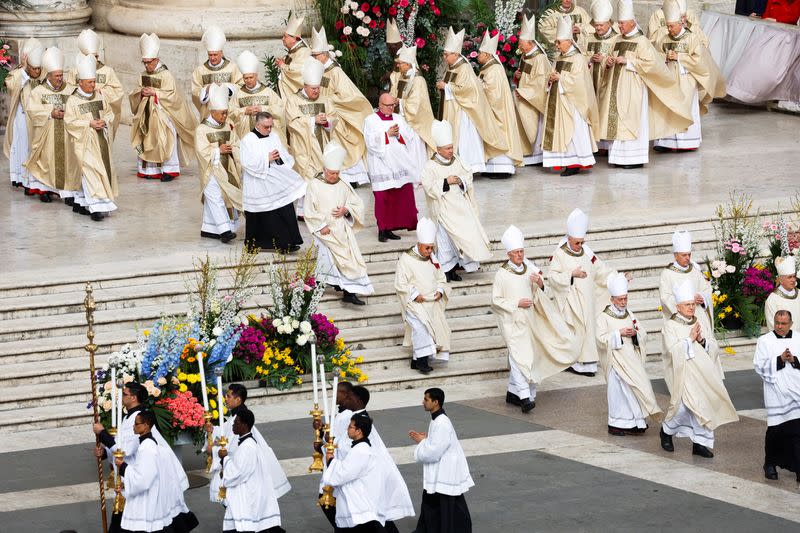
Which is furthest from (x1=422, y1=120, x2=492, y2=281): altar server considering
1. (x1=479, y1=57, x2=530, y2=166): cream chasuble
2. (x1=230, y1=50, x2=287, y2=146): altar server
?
(x1=479, y1=57, x2=530, y2=166): cream chasuble

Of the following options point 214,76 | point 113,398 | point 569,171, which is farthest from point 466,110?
point 113,398

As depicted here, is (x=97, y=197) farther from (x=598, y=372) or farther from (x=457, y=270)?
(x=598, y=372)

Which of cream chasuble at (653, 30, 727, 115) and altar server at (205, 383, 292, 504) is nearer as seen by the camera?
altar server at (205, 383, 292, 504)

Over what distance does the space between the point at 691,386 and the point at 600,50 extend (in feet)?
25.9

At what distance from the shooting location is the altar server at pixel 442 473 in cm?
1105

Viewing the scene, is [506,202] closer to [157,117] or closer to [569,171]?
[569,171]

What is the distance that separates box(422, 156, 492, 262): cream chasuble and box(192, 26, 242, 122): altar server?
381cm

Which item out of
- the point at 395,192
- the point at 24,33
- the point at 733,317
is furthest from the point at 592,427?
the point at 24,33

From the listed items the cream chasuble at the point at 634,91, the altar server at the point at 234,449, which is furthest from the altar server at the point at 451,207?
the altar server at the point at 234,449

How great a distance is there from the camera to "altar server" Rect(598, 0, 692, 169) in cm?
1992

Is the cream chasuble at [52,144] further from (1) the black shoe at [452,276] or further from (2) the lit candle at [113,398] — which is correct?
(2) the lit candle at [113,398]

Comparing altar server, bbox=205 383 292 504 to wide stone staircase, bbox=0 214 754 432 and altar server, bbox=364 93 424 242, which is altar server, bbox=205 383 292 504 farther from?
altar server, bbox=364 93 424 242

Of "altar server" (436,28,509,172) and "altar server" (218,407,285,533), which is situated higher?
"altar server" (436,28,509,172)

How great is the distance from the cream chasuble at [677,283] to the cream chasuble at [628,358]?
52 cm
